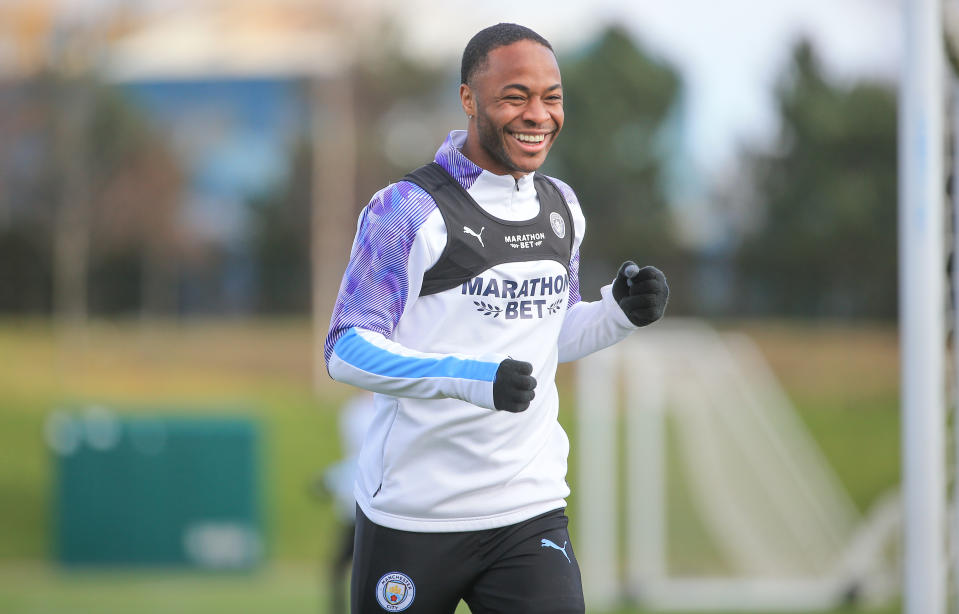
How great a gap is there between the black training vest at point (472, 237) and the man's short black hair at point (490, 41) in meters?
0.26

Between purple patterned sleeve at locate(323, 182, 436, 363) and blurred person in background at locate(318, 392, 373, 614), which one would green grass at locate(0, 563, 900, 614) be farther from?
purple patterned sleeve at locate(323, 182, 436, 363)

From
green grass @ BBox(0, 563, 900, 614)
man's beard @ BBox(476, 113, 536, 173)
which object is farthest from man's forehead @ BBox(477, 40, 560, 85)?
green grass @ BBox(0, 563, 900, 614)

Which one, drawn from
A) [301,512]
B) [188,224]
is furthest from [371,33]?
[301,512]

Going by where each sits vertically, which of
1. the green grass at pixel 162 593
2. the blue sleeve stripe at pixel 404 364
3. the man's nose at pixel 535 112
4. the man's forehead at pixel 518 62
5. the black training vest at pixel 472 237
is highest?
the man's forehead at pixel 518 62

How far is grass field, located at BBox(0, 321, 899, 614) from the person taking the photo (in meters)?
18.6

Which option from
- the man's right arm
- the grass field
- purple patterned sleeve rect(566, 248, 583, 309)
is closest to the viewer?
the man's right arm

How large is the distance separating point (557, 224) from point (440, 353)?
1.53 feet

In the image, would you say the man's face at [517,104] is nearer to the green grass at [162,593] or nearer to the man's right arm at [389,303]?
the man's right arm at [389,303]

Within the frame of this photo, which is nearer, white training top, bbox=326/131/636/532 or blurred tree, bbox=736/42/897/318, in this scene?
white training top, bbox=326/131/636/532

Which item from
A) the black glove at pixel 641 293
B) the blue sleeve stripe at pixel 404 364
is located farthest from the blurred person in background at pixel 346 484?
the blue sleeve stripe at pixel 404 364

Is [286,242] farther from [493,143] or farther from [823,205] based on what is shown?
[493,143]

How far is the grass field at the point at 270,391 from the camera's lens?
18625mm

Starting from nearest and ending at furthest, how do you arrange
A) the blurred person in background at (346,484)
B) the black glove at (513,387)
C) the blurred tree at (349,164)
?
the black glove at (513,387), the blurred person in background at (346,484), the blurred tree at (349,164)

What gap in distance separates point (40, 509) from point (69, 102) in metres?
9.39
